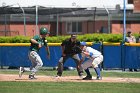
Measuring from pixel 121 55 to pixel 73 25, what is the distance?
15371mm

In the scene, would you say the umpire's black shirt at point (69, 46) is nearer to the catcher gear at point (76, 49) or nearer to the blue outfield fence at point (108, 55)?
the catcher gear at point (76, 49)

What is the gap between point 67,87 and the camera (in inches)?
572

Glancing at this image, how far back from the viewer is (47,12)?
34.7 metres

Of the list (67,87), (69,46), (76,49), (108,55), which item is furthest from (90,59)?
(108,55)

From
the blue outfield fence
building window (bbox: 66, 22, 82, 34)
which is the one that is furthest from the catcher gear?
building window (bbox: 66, 22, 82, 34)

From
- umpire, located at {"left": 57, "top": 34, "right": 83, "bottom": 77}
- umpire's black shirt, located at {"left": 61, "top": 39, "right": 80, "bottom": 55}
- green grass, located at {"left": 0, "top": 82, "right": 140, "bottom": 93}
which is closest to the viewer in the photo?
green grass, located at {"left": 0, "top": 82, "right": 140, "bottom": 93}

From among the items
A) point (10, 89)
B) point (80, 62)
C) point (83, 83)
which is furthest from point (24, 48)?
point (10, 89)

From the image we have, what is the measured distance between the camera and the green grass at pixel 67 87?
13.7 meters

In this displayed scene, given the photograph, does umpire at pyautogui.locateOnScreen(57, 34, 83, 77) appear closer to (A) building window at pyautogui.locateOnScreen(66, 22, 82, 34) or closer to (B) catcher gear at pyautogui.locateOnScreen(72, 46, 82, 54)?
(B) catcher gear at pyautogui.locateOnScreen(72, 46, 82, 54)

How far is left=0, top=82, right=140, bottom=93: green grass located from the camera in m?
13.7

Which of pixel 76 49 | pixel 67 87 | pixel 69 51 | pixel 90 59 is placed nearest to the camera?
pixel 67 87

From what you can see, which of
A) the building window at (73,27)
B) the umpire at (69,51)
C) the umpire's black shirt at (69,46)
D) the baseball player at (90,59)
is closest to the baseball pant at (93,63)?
the baseball player at (90,59)

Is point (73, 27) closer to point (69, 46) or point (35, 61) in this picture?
point (69, 46)

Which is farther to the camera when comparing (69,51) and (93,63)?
(69,51)
